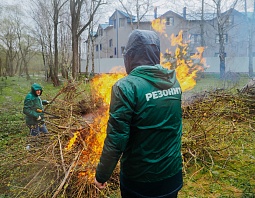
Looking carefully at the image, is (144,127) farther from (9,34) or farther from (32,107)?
(9,34)

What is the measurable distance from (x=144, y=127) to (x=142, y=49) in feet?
2.04

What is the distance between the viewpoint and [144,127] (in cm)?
169

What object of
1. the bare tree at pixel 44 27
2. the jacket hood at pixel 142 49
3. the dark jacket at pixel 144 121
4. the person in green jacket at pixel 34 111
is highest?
the bare tree at pixel 44 27

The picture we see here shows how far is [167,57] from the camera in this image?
1593 cm

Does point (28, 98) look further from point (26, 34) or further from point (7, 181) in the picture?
point (26, 34)

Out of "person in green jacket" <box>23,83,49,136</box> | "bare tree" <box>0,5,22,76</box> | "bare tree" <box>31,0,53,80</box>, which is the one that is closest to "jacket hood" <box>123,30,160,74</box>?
"person in green jacket" <box>23,83,49,136</box>

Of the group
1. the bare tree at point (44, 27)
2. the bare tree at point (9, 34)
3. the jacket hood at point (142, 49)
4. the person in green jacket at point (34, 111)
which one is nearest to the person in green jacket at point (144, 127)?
the jacket hood at point (142, 49)

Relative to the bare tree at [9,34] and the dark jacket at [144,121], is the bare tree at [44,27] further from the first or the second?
the dark jacket at [144,121]

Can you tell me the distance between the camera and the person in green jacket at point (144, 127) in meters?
1.65

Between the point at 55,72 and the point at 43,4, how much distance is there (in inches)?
401

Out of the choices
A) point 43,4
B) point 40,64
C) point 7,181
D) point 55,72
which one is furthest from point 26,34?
point 7,181

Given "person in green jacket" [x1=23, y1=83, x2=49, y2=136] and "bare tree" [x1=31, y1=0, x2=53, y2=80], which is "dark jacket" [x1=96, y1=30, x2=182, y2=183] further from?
"bare tree" [x1=31, y1=0, x2=53, y2=80]

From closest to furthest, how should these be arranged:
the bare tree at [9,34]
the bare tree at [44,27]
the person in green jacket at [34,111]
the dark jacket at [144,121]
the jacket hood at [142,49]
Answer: the dark jacket at [144,121]
the jacket hood at [142,49]
the person in green jacket at [34,111]
the bare tree at [44,27]
the bare tree at [9,34]

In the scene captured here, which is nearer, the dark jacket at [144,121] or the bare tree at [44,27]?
the dark jacket at [144,121]
